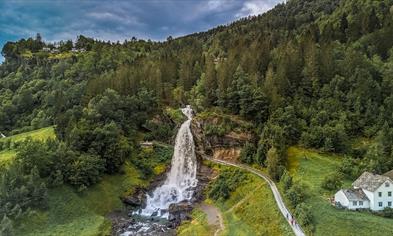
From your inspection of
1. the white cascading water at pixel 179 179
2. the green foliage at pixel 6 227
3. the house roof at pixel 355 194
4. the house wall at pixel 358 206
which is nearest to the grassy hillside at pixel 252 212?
the white cascading water at pixel 179 179

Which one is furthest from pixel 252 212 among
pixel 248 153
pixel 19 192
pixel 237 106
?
pixel 19 192

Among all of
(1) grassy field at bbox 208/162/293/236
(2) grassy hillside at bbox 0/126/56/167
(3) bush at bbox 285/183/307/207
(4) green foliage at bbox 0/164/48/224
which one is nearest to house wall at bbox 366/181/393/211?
(3) bush at bbox 285/183/307/207

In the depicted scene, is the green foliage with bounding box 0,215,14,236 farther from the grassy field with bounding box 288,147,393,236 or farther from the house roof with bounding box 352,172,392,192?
the house roof with bounding box 352,172,392,192

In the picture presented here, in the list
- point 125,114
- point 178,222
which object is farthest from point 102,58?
point 178,222

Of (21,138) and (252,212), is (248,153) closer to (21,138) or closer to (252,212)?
(252,212)

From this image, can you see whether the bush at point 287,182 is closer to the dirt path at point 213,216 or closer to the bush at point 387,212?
the dirt path at point 213,216
